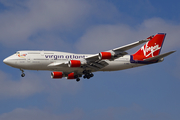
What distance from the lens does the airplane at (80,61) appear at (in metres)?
59.5

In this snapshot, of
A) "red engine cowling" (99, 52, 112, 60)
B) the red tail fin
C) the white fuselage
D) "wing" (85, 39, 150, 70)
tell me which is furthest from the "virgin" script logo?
the white fuselage

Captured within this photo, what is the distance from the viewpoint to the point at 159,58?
65.4m

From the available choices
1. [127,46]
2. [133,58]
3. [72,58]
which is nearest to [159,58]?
[133,58]

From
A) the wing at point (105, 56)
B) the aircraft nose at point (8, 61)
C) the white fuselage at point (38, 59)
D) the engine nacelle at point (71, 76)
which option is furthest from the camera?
the engine nacelle at point (71, 76)

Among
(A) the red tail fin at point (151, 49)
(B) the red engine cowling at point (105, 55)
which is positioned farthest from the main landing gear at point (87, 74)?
(A) the red tail fin at point (151, 49)

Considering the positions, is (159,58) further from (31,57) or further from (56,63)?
(31,57)

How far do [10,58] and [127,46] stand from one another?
909 inches

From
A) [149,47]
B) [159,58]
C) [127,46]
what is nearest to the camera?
[127,46]

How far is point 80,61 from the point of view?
61094 millimetres

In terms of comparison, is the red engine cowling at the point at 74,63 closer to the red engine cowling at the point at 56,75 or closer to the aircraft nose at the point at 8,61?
the red engine cowling at the point at 56,75

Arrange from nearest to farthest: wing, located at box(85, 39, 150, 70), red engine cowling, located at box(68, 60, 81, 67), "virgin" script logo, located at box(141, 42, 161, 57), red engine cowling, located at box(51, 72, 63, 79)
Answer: wing, located at box(85, 39, 150, 70)
red engine cowling, located at box(68, 60, 81, 67)
red engine cowling, located at box(51, 72, 63, 79)
"virgin" script logo, located at box(141, 42, 161, 57)

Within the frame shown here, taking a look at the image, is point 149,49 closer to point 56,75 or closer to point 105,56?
point 105,56

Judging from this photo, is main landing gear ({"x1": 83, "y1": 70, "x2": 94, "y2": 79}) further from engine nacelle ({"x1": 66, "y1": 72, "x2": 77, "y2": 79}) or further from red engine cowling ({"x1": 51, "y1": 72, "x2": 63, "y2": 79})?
red engine cowling ({"x1": 51, "y1": 72, "x2": 63, "y2": 79})

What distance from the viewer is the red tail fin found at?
226 ft
